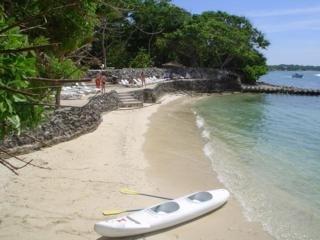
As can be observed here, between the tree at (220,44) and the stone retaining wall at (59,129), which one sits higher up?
the tree at (220,44)

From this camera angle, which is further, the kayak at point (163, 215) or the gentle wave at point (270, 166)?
the gentle wave at point (270, 166)

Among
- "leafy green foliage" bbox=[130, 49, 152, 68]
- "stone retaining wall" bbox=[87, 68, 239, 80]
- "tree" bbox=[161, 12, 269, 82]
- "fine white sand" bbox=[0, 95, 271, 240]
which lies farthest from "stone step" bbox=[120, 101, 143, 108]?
"tree" bbox=[161, 12, 269, 82]

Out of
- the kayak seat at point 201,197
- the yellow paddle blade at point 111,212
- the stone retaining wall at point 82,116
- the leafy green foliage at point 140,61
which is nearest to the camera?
the yellow paddle blade at point 111,212

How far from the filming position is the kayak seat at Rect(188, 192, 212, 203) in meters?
10.2

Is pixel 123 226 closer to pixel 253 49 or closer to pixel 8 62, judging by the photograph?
pixel 8 62

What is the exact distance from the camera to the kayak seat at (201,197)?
402 inches

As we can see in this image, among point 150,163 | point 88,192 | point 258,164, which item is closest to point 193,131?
point 258,164

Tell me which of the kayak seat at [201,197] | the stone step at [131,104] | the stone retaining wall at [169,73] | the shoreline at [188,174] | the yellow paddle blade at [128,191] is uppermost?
the stone retaining wall at [169,73]

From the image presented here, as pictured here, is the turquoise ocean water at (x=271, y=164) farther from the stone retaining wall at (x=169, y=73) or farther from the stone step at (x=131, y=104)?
the stone retaining wall at (x=169, y=73)

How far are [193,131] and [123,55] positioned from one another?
29.4 m

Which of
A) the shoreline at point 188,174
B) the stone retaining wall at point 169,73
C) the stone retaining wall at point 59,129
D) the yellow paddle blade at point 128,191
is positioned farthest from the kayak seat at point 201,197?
the stone retaining wall at point 169,73

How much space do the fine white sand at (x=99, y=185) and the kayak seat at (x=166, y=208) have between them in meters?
0.41

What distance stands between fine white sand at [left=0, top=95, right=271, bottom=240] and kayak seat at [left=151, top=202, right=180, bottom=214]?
0.41 meters

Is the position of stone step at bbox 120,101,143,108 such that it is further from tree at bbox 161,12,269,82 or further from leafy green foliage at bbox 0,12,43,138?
leafy green foliage at bbox 0,12,43,138
